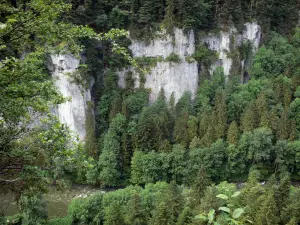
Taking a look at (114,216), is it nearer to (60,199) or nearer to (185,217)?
(185,217)

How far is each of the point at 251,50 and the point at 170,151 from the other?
757 inches

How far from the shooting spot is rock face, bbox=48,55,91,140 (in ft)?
116

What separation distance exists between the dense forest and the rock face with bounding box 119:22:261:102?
32.4 inches

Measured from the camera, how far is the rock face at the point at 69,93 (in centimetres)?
3525

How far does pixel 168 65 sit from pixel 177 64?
113cm

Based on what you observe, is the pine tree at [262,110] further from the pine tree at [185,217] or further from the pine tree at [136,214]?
the pine tree at [136,214]

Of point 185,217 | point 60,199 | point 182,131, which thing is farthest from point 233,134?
point 60,199

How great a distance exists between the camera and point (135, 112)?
3816 centimetres

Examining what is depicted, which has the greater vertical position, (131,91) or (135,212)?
(131,91)

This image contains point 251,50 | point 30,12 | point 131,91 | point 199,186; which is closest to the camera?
point 30,12

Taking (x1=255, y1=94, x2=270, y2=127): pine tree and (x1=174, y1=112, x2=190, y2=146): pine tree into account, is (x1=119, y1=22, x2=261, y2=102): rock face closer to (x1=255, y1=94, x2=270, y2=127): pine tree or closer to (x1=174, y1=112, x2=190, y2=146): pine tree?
(x1=174, y1=112, x2=190, y2=146): pine tree

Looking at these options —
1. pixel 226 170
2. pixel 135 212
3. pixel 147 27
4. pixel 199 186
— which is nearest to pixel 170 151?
pixel 226 170

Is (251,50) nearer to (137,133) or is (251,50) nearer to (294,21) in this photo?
(294,21)

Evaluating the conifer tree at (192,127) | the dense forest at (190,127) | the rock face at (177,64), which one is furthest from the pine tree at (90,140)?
the conifer tree at (192,127)
